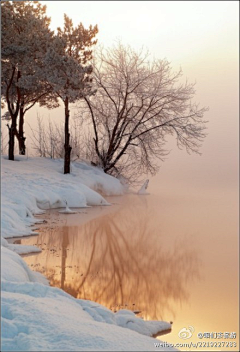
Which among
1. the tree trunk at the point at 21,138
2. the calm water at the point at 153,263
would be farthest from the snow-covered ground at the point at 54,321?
the tree trunk at the point at 21,138

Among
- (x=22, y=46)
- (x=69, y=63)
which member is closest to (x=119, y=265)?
(x=69, y=63)

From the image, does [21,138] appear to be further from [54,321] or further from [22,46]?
[54,321]

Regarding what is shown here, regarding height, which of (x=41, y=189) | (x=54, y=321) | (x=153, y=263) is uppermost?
(x=41, y=189)

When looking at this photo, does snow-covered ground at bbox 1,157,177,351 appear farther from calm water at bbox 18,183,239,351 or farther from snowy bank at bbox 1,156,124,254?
snowy bank at bbox 1,156,124,254

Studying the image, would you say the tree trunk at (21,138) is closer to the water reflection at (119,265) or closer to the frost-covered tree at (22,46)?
the frost-covered tree at (22,46)

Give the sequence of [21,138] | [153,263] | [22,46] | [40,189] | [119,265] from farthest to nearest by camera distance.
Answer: [21,138]
[22,46]
[40,189]
[153,263]
[119,265]

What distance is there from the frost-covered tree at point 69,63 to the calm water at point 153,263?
5.69m

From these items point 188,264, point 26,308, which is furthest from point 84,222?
point 26,308

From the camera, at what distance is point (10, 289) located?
13.1 feet

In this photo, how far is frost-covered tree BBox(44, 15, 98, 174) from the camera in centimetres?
1653

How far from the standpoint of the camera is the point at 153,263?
7.20 meters

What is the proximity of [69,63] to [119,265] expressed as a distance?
11.0 metres

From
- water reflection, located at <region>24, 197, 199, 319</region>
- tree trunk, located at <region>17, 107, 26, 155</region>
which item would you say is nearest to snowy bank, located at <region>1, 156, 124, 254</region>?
water reflection, located at <region>24, 197, 199, 319</region>

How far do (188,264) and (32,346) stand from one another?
15.5 ft
